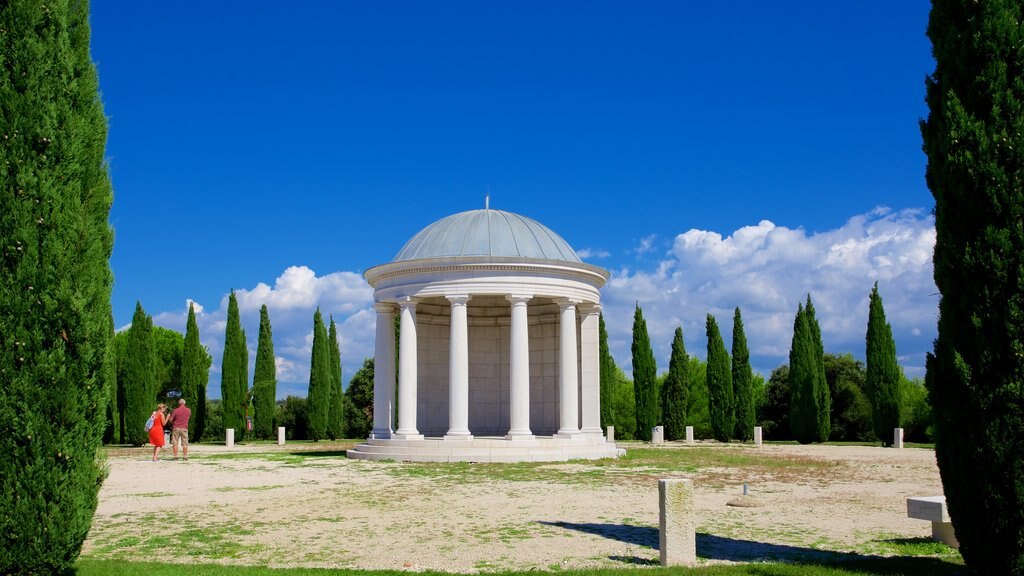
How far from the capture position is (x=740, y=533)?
13.3 m

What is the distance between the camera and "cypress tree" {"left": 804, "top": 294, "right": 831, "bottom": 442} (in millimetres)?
49531

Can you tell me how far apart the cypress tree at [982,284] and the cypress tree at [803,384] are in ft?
137

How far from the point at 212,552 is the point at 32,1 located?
7399 millimetres

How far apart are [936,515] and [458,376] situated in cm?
1898

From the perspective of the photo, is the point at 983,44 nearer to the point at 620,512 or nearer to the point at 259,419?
the point at 620,512

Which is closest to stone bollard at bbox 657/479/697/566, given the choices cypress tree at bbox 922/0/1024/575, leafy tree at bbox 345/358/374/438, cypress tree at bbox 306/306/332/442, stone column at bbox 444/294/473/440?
cypress tree at bbox 922/0/1024/575

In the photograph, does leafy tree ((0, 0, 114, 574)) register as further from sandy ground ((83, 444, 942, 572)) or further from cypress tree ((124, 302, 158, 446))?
cypress tree ((124, 302, 158, 446))

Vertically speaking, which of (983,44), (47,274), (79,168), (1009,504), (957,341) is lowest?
(1009,504)

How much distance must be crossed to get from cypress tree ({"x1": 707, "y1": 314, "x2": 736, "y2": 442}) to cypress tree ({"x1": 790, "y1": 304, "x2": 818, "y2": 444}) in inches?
146

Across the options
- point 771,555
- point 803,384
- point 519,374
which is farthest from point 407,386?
point 803,384

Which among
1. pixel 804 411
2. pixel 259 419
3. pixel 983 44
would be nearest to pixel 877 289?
pixel 804 411

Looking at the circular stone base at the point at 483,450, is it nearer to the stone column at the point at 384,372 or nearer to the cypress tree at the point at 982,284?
the stone column at the point at 384,372

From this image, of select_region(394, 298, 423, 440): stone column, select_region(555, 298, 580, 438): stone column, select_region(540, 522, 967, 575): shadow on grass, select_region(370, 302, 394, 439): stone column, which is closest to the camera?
select_region(540, 522, 967, 575): shadow on grass

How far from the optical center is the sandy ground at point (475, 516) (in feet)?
38.0
